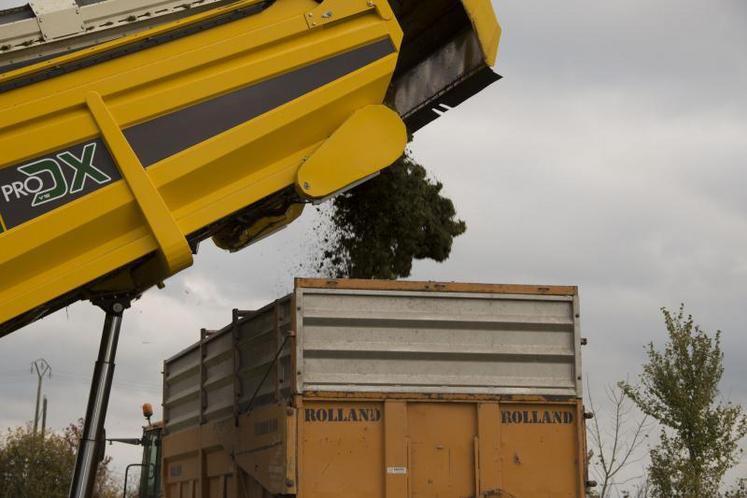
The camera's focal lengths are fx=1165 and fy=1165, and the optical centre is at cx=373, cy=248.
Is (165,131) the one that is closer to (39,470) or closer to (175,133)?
(175,133)

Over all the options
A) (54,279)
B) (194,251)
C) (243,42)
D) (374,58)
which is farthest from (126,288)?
(374,58)

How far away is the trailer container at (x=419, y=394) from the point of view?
695 cm

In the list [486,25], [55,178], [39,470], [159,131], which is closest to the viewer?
[55,178]

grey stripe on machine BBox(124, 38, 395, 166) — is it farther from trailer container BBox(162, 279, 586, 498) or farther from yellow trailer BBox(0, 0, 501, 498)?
trailer container BBox(162, 279, 586, 498)

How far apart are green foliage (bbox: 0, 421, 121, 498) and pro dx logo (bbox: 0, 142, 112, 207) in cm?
2060

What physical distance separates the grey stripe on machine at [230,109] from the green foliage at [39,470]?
2035 cm

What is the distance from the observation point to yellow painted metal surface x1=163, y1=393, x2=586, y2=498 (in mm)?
6898

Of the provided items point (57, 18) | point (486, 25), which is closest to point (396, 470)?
point (486, 25)

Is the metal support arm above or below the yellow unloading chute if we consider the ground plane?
below

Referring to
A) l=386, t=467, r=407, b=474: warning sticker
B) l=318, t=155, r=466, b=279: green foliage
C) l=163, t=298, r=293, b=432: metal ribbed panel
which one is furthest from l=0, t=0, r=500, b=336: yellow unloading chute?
l=318, t=155, r=466, b=279: green foliage

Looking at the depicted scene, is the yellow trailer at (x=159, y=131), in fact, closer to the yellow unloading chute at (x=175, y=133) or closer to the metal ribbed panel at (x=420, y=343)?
the yellow unloading chute at (x=175, y=133)

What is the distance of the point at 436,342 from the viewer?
720cm

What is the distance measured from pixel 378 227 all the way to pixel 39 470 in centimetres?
1853

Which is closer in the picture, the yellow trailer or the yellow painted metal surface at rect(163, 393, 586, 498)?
the yellow trailer
